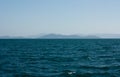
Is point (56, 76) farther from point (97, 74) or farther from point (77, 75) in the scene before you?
point (97, 74)

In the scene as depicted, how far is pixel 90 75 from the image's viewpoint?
27875mm

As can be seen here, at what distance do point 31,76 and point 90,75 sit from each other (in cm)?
592

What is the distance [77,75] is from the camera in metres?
27.7

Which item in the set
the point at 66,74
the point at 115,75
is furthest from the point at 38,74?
the point at 115,75

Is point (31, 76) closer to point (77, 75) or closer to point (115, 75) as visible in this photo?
point (77, 75)

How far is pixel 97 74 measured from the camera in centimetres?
2858

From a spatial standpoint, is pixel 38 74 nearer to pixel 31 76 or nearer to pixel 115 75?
pixel 31 76

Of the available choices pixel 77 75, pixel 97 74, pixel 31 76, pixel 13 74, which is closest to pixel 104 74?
pixel 97 74

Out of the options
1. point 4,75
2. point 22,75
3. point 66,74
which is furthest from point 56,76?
point 4,75

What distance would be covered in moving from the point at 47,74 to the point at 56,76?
1.54m

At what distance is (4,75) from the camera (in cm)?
2714

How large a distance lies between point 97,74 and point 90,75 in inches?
41.9

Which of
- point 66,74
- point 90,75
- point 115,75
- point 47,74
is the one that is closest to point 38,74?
point 47,74

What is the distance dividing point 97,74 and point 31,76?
6840 mm
